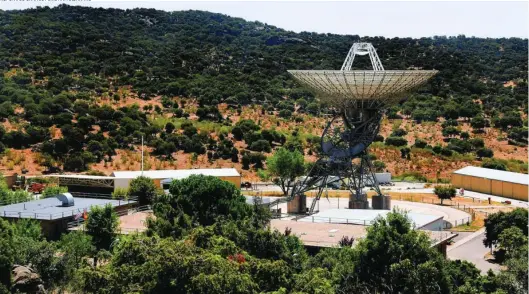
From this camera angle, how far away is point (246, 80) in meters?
124

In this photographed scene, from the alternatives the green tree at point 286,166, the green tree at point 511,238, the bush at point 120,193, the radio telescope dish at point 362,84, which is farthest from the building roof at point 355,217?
the green tree at point 286,166

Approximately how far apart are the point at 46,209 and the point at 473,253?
82.9ft

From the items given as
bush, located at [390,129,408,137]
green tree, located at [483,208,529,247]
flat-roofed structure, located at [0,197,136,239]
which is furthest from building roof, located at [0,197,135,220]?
bush, located at [390,129,408,137]

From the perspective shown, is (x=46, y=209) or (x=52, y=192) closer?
(x=46, y=209)

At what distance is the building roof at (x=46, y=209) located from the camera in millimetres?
42031

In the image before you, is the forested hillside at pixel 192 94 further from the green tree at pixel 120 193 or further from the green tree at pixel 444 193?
the green tree at pixel 444 193

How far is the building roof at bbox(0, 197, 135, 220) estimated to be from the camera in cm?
4203

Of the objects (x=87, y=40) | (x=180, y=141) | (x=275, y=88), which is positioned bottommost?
(x=180, y=141)

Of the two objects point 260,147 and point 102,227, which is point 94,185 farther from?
point 260,147

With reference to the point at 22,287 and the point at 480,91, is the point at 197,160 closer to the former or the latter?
the point at 22,287

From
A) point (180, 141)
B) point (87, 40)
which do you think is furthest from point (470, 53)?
point (180, 141)

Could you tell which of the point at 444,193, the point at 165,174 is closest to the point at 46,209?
the point at 165,174

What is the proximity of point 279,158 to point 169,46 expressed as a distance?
3532 inches

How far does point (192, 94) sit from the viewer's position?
109125mm
